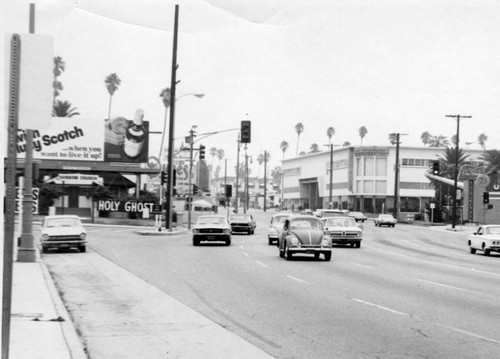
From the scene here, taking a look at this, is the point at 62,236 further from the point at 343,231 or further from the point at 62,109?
the point at 62,109

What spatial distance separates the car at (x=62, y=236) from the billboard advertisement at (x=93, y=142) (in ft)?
151

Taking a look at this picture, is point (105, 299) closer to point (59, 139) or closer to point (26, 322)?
point (26, 322)

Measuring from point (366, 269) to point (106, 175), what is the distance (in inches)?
2284

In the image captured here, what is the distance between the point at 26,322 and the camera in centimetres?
1256

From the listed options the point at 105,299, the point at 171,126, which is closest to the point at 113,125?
the point at 171,126

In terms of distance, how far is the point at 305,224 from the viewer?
30.0 m

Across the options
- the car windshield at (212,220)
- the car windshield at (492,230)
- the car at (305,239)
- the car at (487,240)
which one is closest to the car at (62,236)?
the car windshield at (212,220)

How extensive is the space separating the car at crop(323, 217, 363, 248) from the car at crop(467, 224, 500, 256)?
5.85 metres

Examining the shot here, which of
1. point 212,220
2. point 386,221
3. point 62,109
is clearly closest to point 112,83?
point 62,109

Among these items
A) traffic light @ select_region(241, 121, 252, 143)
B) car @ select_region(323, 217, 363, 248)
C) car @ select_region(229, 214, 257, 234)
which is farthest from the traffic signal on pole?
car @ select_region(323, 217, 363, 248)

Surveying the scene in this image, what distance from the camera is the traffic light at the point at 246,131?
43.1 meters

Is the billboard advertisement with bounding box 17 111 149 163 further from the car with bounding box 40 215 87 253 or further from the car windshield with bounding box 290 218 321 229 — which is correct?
the car windshield with bounding box 290 218 321 229

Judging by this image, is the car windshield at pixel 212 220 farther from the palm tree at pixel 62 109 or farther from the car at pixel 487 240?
the palm tree at pixel 62 109

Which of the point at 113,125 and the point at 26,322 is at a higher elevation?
the point at 113,125
